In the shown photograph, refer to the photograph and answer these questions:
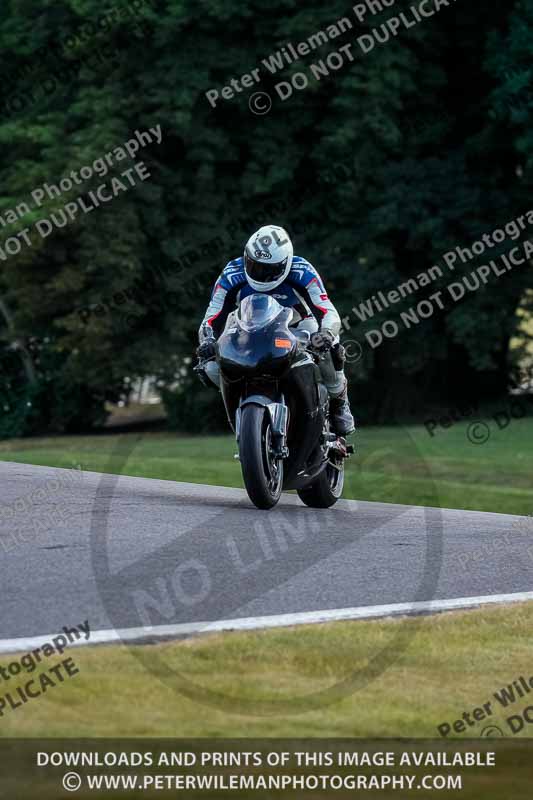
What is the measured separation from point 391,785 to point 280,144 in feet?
103

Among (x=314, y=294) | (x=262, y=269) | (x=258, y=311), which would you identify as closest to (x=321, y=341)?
(x=314, y=294)

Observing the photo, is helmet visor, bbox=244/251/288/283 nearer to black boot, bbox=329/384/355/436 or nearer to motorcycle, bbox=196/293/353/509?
motorcycle, bbox=196/293/353/509

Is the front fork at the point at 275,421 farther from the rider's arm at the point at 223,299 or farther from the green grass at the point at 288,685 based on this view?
the green grass at the point at 288,685

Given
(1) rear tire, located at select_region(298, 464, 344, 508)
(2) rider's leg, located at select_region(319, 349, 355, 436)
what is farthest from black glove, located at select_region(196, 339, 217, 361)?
(1) rear tire, located at select_region(298, 464, 344, 508)

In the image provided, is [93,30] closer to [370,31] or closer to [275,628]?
[370,31]

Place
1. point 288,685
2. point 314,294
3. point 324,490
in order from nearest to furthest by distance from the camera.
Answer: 1. point 288,685
2. point 314,294
3. point 324,490

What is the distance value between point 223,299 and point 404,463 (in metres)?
13.4

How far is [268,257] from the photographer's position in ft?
33.8

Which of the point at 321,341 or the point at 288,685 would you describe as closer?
the point at 288,685

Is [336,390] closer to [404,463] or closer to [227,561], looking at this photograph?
[227,561]

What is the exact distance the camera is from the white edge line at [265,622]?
651 centimetres

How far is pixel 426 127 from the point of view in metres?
36.5

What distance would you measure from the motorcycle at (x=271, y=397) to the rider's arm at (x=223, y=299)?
28 cm

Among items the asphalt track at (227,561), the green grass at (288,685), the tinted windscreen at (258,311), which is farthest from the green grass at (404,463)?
the green grass at (288,685)
